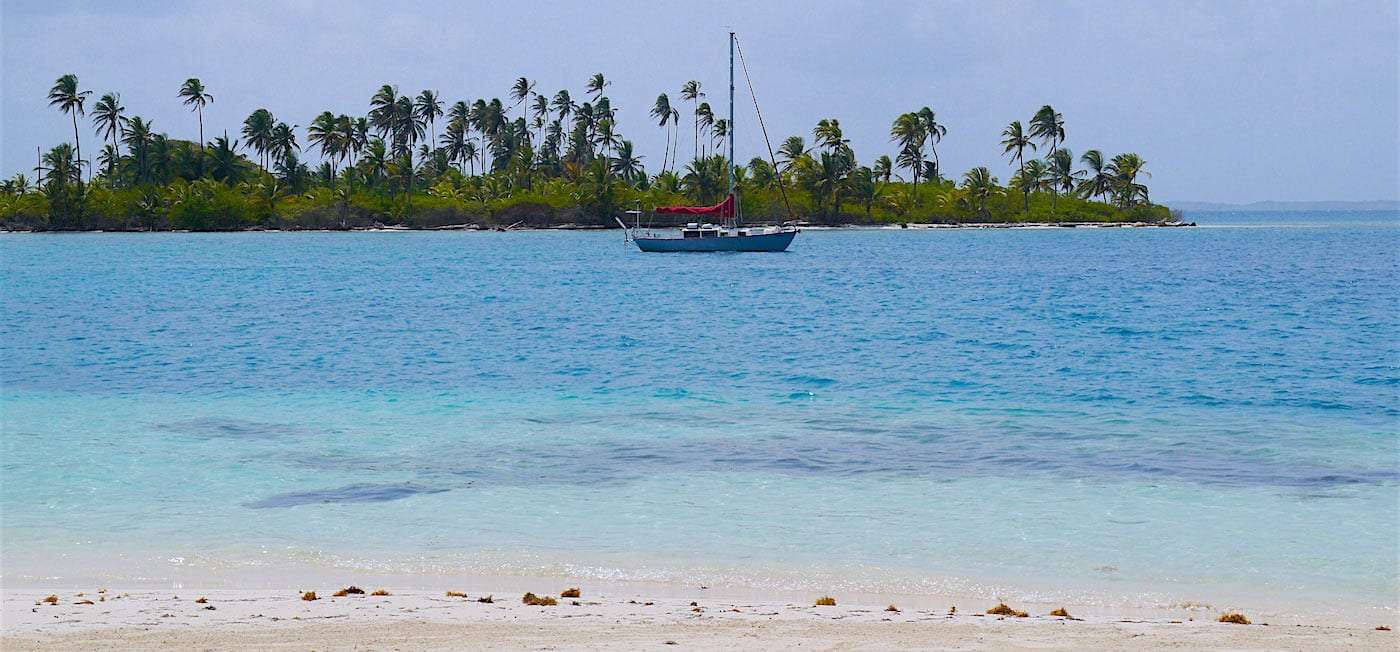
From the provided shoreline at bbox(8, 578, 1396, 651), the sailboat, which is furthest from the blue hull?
shoreline at bbox(8, 578, 1396, 651)

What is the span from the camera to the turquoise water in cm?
1287

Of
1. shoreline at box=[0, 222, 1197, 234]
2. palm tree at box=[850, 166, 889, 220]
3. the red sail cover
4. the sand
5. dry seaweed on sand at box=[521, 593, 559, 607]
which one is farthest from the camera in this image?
palm tree at box=[850, 166, 889, 220]

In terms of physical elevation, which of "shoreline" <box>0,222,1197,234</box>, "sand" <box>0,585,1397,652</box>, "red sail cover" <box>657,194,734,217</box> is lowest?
"sand" <box>0,585,1397,652</box>

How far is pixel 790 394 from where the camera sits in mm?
25469

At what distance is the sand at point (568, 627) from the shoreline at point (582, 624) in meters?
0.01

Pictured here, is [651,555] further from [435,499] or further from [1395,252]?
[1395,252]

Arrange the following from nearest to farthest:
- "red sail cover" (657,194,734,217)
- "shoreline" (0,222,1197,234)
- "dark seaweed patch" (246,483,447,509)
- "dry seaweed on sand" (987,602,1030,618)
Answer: "dry seaweed on sand" (987,602,1030,618) < "dark seaweed patch" (246,483,447,509) < "red sail cover" (657,194,734,217) < "shoreline" (0,222,1197,234)

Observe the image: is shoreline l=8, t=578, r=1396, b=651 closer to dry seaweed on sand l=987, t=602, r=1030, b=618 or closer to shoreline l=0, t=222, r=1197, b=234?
dry seaweed on sand l=987, t=602, r=1030, b=618

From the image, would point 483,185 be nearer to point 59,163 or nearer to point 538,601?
point 59,163

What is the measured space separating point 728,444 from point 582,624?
9.97 m

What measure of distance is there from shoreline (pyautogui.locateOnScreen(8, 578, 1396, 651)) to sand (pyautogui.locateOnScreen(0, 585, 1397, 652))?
14mm

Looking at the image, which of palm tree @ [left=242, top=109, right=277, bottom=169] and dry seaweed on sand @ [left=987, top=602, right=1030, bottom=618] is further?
palm tree @ [left=242, top=109, right=277, bottom=169]

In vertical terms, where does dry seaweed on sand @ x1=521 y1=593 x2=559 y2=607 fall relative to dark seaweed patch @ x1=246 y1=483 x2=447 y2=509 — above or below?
above

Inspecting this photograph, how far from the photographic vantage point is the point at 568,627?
9320mm
